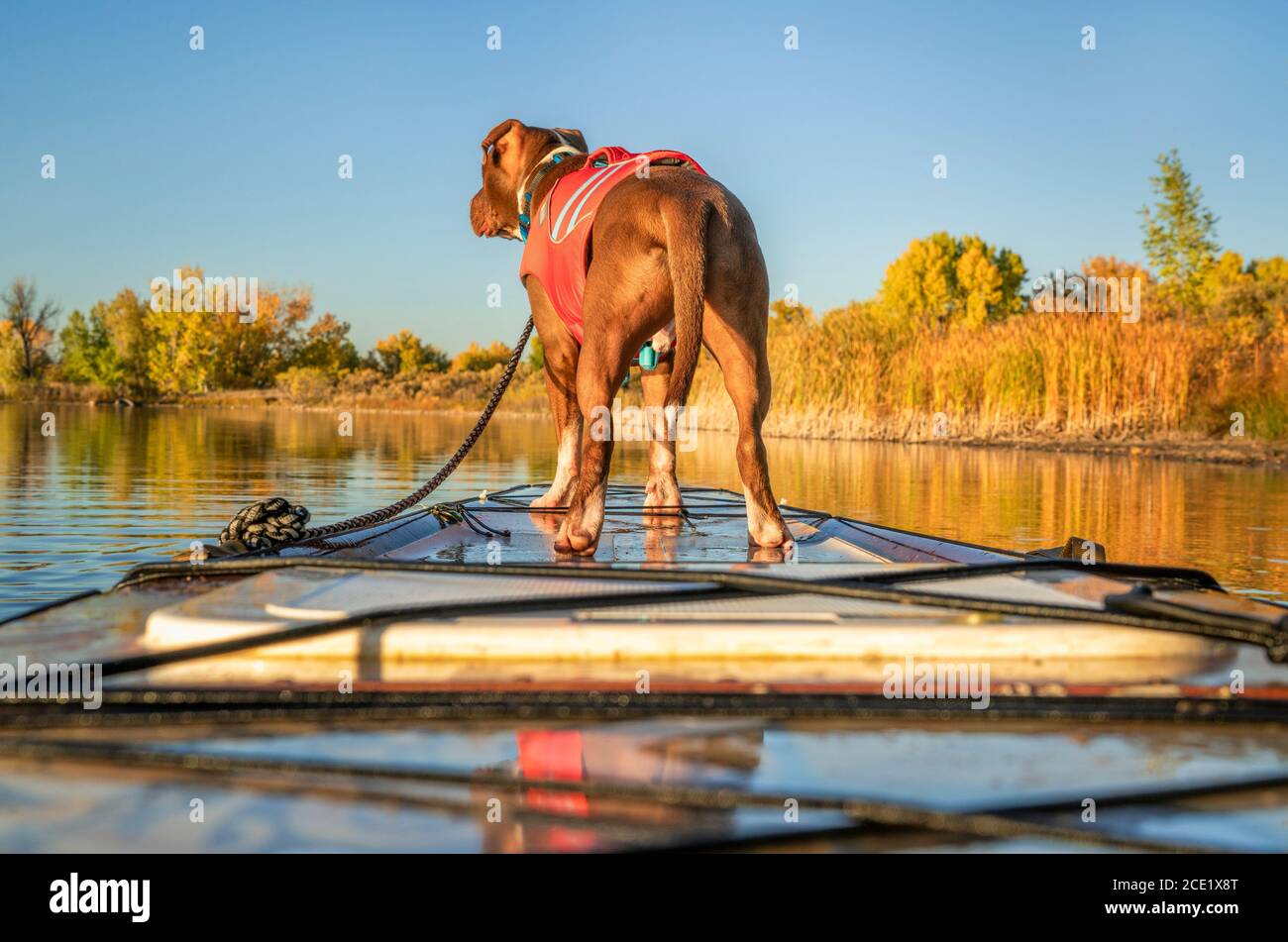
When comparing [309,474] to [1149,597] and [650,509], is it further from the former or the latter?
[1149,597]

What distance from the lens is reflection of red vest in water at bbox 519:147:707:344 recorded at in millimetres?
4184

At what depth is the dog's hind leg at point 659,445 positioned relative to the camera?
4914 millimetres

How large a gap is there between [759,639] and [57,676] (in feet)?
4.20

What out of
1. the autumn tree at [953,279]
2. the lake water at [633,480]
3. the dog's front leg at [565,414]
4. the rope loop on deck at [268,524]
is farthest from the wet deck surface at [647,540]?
the autumn tree at [953,279]

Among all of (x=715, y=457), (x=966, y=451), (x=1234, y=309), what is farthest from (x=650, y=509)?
(x=1234, y=309)

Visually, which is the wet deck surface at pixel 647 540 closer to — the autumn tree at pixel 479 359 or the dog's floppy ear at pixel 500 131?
the dog's floppy ear at pixel 500 131

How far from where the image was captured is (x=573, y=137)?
17.5 feet

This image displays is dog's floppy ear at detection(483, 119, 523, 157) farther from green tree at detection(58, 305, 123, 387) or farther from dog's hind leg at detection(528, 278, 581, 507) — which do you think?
green tree at detection(58, 305, 123, 387)

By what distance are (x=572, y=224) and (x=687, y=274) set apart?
902 millimetres

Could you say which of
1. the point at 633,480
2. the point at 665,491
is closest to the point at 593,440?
the point at 665,491

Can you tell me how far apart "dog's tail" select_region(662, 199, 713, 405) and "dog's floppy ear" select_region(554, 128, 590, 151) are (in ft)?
5.97

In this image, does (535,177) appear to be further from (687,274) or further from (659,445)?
(687,274)

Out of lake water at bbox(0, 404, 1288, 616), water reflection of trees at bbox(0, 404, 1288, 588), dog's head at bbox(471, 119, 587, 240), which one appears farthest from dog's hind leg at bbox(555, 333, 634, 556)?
water reflection of trees at bbox(0, 404, 1288, 588)

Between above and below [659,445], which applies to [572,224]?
above
